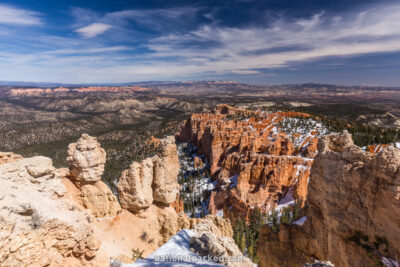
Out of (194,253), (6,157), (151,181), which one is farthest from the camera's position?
(151,181)

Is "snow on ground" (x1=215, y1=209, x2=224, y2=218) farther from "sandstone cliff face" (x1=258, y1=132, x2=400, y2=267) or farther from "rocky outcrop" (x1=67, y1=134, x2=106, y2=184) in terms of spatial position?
"rocky outcrop" (x1=67, y1=134, x2=106, y2=184)

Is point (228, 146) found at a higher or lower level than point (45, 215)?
lower

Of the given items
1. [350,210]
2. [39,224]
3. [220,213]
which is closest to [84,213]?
[39,224]

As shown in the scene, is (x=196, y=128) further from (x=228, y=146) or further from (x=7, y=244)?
(x=7, y=244)

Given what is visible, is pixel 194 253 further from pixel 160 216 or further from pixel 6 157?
pixel 6 157

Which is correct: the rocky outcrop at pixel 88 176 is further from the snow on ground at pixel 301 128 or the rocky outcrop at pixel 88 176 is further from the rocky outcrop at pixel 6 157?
the snow on ground at pixel 301 128

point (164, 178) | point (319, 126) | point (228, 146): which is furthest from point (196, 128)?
point (164, 178)
